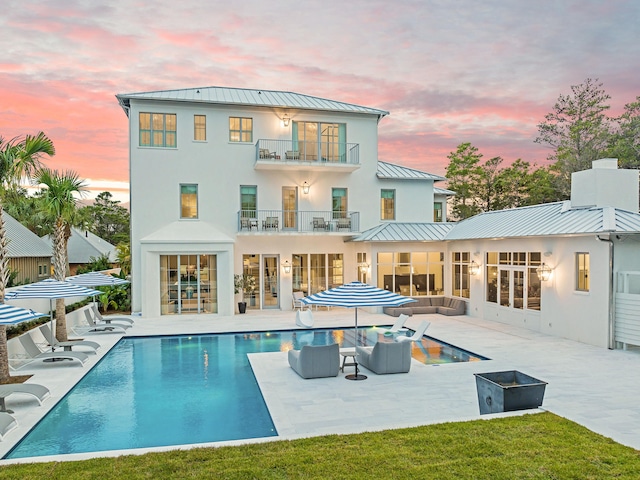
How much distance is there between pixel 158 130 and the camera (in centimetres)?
2114

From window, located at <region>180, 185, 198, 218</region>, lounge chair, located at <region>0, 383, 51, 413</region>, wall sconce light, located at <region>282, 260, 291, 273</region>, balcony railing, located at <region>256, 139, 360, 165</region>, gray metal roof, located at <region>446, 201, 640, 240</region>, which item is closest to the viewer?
lounge chair, located at <region>0, 383, 51, 413</region>

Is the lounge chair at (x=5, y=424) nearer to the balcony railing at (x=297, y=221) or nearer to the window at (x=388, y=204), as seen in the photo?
the balcony railing at (x=297, y=221)

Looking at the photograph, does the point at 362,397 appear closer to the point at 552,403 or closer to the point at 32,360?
the point at 552,403

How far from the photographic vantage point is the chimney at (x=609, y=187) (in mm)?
15117

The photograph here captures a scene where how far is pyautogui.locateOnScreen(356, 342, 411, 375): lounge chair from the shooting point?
11.0m

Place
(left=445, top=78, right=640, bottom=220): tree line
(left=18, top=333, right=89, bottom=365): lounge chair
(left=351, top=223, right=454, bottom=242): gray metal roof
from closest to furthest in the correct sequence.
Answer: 1. (left=18, top=333, right=89, bottom=365): lounge chair
2. (left=351, top=223, right=454, bottom=242): gray metal roof
3. (left=445, top=78, right=640, bottom=220): tree line

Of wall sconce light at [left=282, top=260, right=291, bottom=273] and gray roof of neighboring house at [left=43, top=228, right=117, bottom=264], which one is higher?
gray roof of neighboring house at [left=43, top=228, right=117, bottom=264]

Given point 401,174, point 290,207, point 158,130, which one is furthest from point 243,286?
point 401,174

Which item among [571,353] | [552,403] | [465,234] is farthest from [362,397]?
[465,234]

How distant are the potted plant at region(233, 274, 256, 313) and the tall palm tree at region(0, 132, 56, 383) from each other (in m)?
11.3

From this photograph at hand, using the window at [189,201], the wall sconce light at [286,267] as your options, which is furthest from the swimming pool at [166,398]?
the window at [189,201]

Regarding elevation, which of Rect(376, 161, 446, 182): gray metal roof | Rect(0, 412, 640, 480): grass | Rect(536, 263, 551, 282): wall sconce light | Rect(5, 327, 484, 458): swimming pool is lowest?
Rect(5, 327, 484, 458): swimming pool

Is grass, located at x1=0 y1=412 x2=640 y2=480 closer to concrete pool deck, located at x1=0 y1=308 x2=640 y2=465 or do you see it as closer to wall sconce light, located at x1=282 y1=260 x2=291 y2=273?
concrete pool deck, located at x1=0 y1=308 x2=640 y2=465

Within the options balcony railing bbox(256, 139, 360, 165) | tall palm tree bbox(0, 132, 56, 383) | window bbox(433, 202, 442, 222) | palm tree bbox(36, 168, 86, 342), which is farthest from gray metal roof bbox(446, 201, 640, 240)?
palm tree bbox(36, 168, 86, 342)
